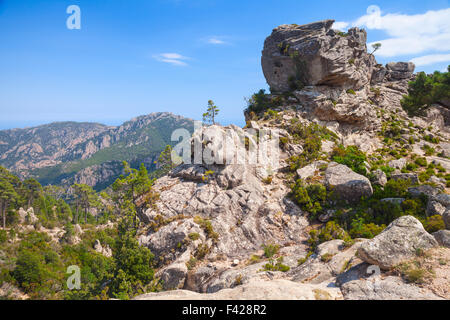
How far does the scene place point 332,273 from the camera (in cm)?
1395

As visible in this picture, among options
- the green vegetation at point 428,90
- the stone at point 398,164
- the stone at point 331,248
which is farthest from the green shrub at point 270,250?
the green vegetation at point 428,90

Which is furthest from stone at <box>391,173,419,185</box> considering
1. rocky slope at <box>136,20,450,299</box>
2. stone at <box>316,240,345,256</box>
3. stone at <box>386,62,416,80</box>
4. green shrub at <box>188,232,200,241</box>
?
stone at <box>386,62,416,80</box>

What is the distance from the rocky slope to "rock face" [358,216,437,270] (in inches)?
2.0

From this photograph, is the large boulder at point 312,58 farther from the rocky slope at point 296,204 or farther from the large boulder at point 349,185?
the large boulder at point 349,185

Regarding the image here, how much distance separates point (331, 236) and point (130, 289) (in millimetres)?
18654

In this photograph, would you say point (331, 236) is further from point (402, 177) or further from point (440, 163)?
point (440, 163)

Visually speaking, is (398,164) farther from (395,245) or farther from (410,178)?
(395,245)

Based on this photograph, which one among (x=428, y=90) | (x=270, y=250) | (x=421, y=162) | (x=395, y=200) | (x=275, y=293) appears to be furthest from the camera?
(x=421, y=162)

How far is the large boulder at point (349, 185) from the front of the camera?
86.6 ft

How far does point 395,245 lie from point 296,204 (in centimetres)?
1566

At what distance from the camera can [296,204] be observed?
27422 millimetres

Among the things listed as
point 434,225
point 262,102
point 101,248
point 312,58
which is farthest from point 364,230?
point 101,248

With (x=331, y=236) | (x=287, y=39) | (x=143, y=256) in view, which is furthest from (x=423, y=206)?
(x=287, y=39)
